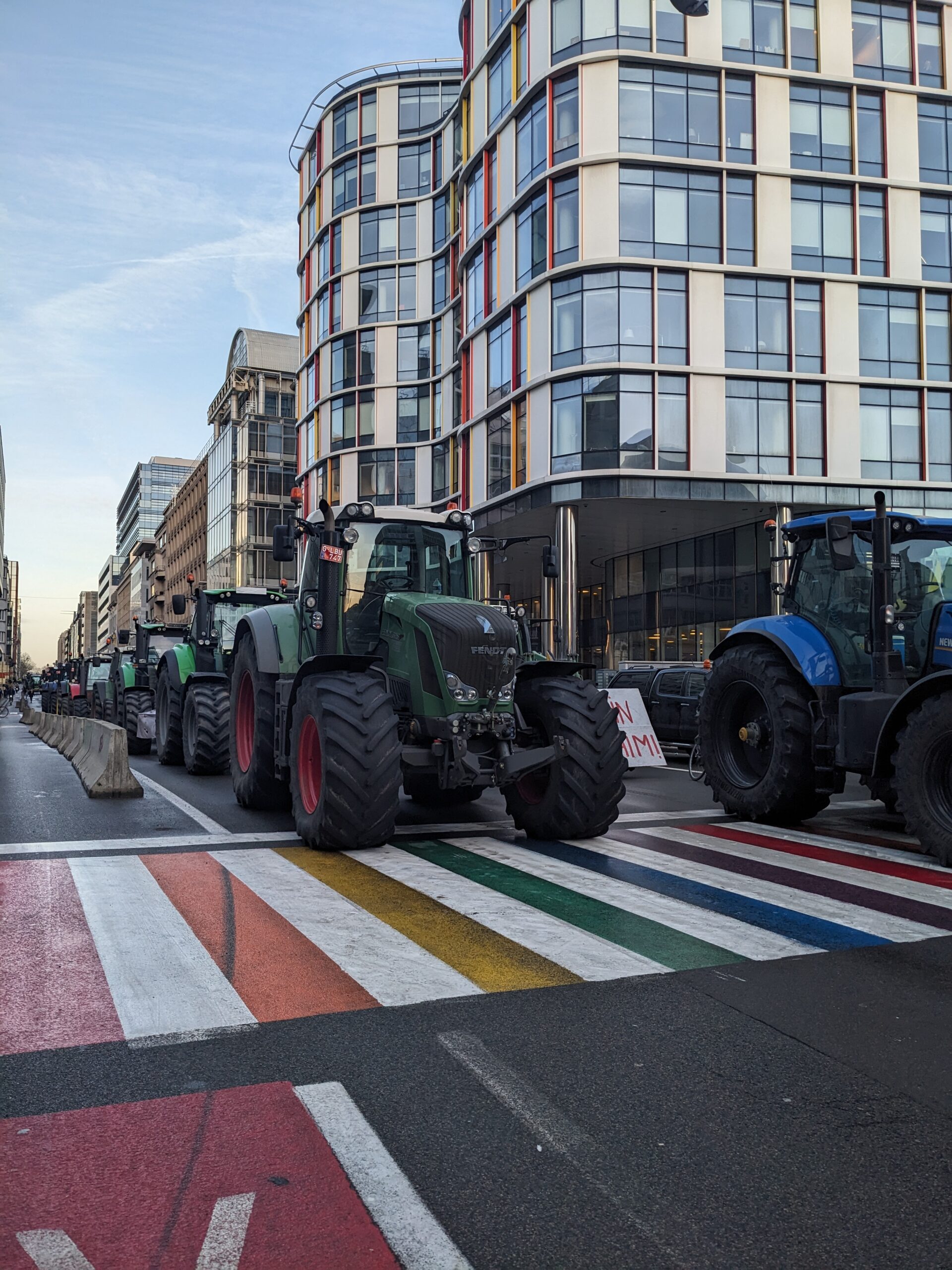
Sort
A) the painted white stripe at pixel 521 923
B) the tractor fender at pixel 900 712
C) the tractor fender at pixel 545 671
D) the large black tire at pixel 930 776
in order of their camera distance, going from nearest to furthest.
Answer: the painted white stripe at pixel 521 923 < the large black tire at pixel 930 776 < the tractor fender at pixel 900 712 < the tractor fender at pixel 545 671

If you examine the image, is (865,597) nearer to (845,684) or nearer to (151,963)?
(845,684)

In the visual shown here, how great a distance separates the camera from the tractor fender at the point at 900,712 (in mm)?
7750

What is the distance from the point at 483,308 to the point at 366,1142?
38.1m

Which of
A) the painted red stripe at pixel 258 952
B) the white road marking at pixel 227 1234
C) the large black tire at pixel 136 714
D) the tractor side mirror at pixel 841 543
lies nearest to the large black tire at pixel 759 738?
the tractor side mirror at pixel 841 543

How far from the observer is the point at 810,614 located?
984cm

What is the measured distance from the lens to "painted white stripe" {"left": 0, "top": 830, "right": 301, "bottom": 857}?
819 cm

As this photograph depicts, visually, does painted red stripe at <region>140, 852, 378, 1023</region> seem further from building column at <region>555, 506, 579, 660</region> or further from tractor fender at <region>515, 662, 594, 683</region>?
building column at <region>555, 506, 579, 660</region>

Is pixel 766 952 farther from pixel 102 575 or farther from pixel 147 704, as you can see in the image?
pixel 102 575

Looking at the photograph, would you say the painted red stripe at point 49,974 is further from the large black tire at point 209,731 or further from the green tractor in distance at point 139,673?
the green tractor in distance at point 139,673

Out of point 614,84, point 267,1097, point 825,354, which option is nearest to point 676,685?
point 267,1097

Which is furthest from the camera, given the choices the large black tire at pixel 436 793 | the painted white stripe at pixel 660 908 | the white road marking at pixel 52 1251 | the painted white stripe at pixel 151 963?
the large black tire at pixel 436 793

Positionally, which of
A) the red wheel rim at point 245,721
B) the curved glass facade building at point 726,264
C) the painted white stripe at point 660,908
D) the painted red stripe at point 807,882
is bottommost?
the painted red stripe at point 807,882

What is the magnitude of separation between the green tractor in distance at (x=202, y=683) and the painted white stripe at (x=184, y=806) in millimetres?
883

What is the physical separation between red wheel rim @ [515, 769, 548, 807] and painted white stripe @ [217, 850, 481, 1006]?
2290 mm
